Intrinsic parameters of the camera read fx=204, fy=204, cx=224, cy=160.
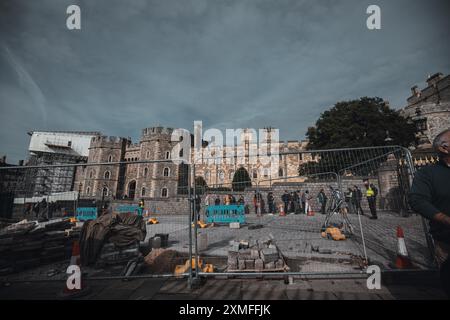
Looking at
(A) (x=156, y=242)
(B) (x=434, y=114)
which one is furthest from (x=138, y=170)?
(B) (x=434, y=114)

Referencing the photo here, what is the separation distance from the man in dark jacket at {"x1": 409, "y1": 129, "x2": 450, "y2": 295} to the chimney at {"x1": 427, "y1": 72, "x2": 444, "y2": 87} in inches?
1723

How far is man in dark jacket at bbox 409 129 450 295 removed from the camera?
6.75ft

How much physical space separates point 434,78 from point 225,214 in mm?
42799

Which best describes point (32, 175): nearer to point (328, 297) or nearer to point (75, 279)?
point (75, 279)

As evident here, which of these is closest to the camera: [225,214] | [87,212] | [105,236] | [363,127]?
[105,236]

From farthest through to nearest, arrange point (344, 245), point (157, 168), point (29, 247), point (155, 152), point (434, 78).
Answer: point (155, 152)
point (157, 168)
point (434, 78)
point (344, 245)
point (29, 247)

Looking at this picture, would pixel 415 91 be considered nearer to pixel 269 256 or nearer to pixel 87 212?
pixel 269 256

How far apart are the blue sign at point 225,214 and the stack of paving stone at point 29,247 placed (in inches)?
215

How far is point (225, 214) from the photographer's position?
9.88 meters

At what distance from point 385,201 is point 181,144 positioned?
35.6 metres

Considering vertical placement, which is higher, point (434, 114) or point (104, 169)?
point (434, 114)

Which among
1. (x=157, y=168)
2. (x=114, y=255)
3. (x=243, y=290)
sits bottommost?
(x=243, y=290)

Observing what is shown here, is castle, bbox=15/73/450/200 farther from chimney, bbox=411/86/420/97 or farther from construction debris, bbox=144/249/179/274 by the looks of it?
construction debris, bbox=144/249/179/274

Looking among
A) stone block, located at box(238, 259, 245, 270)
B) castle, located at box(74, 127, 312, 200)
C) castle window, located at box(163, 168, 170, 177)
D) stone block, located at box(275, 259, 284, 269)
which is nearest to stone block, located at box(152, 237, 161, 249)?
stone block, located at box(238, 259, 245, 270)
